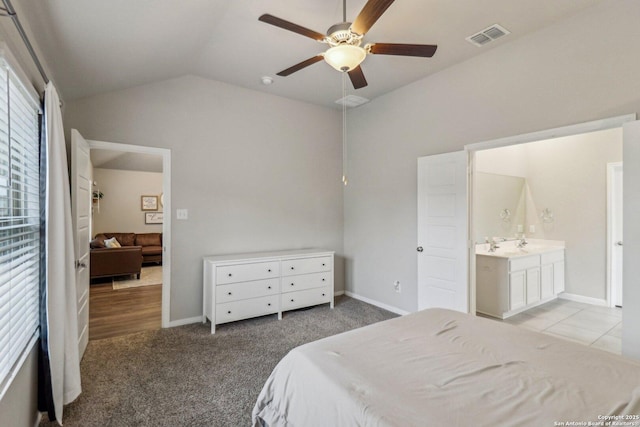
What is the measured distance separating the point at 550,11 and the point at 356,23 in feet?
6.13

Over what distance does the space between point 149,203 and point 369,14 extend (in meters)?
8.53

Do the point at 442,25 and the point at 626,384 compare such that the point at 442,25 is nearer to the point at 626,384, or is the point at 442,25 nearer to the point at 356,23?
the point at 356,23

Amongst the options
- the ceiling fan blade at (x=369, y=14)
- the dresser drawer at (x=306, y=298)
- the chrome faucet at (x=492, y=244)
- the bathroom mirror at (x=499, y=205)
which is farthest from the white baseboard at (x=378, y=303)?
the ceiling fan blade at (x=369, y=14)

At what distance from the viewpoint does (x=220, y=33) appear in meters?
2.77

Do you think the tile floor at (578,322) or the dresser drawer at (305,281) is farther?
the dresser drawer at (305,281)

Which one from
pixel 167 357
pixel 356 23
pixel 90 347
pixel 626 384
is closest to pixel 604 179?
pixel 626 384

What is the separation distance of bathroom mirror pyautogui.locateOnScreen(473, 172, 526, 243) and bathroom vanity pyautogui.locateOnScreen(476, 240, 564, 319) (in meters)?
0.37

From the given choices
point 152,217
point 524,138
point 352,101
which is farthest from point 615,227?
point 152,217

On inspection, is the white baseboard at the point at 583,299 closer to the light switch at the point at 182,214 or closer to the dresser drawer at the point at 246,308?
the dresser drawer at the point at 246,308

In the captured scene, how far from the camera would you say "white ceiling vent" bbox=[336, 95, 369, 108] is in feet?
14.1

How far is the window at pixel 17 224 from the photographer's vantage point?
4.72ft

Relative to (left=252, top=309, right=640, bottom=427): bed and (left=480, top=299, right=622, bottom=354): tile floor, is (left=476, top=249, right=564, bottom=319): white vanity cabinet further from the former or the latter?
(left=252, top=309, right=640, bottom=427): bed

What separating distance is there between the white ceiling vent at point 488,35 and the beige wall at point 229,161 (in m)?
2.38

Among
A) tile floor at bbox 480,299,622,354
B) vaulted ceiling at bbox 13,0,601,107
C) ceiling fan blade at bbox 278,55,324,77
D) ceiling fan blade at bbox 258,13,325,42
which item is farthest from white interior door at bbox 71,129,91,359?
tile floor at bbox 480,299,622,354
